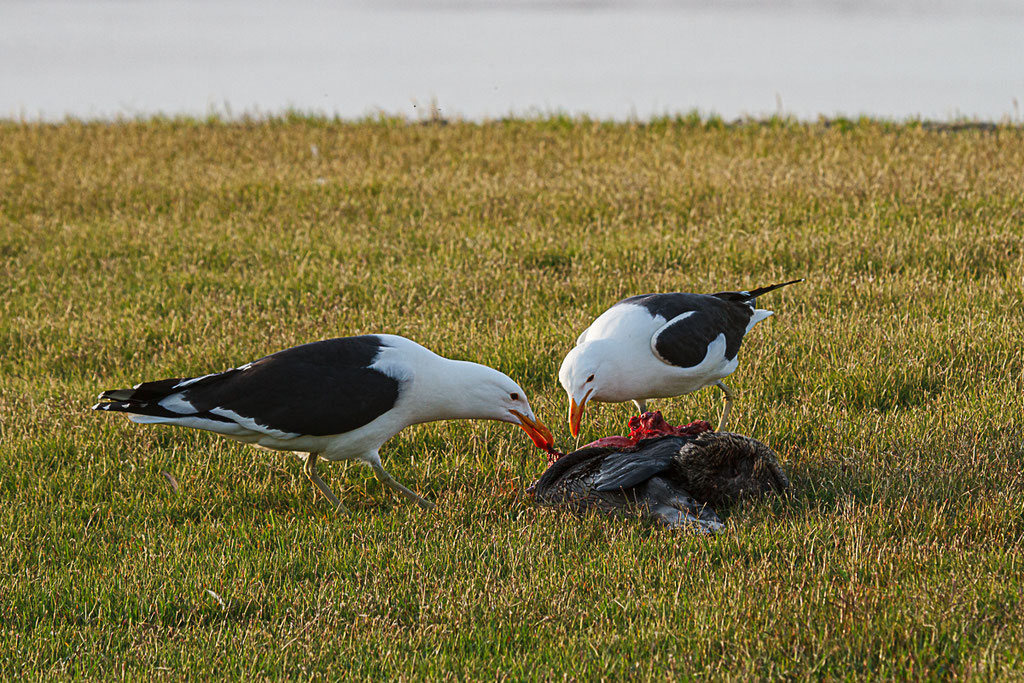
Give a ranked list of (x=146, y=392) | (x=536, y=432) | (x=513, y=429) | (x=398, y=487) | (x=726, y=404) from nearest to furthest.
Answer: (x=146, y=392) → (x=398, y=487) → (x=536, y=432) → (x=513, y=429) → (x=726, y=404)

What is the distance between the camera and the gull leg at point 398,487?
5.84 meters

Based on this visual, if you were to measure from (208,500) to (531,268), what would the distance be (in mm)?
4745

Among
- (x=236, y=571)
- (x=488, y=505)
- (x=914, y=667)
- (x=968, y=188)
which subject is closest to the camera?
(x=914, y=667)

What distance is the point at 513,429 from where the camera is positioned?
672 centimetres

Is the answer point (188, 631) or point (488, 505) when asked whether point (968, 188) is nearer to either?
point (488, 505)

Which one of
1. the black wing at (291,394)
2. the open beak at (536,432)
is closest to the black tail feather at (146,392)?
the black wing at (291,394)

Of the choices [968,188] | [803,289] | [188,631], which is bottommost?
[188,631]

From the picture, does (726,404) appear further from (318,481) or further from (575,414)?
(318,481)

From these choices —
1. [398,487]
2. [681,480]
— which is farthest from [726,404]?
[398,487]

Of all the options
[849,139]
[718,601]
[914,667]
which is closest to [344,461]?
[718,601]

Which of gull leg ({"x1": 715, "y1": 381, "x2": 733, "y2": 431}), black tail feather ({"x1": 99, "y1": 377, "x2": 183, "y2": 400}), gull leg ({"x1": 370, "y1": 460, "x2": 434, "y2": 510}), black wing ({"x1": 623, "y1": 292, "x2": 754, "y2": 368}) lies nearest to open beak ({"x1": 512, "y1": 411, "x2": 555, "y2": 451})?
gull leg ({"x1": 370, "y1": 460, "x2": 434, "y2": 510})

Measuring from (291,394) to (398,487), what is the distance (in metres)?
0.82

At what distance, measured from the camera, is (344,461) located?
663 centimetres

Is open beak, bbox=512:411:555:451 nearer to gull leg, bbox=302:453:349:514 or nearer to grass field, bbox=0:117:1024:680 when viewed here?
grass field, bbox=0:117:1024:680
